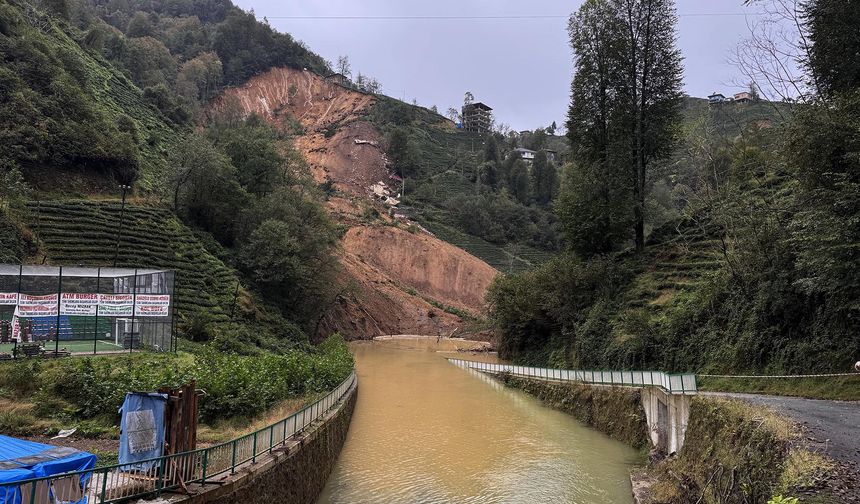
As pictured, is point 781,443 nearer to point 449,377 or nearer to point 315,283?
point 449,377

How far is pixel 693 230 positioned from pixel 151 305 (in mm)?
29309

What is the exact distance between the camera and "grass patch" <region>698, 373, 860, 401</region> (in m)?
Answer: 13.1

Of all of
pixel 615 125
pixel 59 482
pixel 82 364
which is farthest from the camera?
pixel 615 125

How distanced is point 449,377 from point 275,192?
26.3 m

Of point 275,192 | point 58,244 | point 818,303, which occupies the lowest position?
point 818,303

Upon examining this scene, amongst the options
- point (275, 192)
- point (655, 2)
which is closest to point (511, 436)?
point (655, 2)

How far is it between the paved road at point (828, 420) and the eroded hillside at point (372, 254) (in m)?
46.4

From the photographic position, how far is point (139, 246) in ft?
121

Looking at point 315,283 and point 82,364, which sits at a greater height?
point 315,283

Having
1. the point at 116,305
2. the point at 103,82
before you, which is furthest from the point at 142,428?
the point at 103,82

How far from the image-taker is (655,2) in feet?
101

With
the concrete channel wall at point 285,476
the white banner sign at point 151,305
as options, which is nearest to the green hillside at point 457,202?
the white banner sign at point 151,305

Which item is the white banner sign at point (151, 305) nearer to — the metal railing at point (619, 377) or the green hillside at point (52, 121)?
the metal railing at point (619, 377)

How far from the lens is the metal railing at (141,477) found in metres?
6.24
